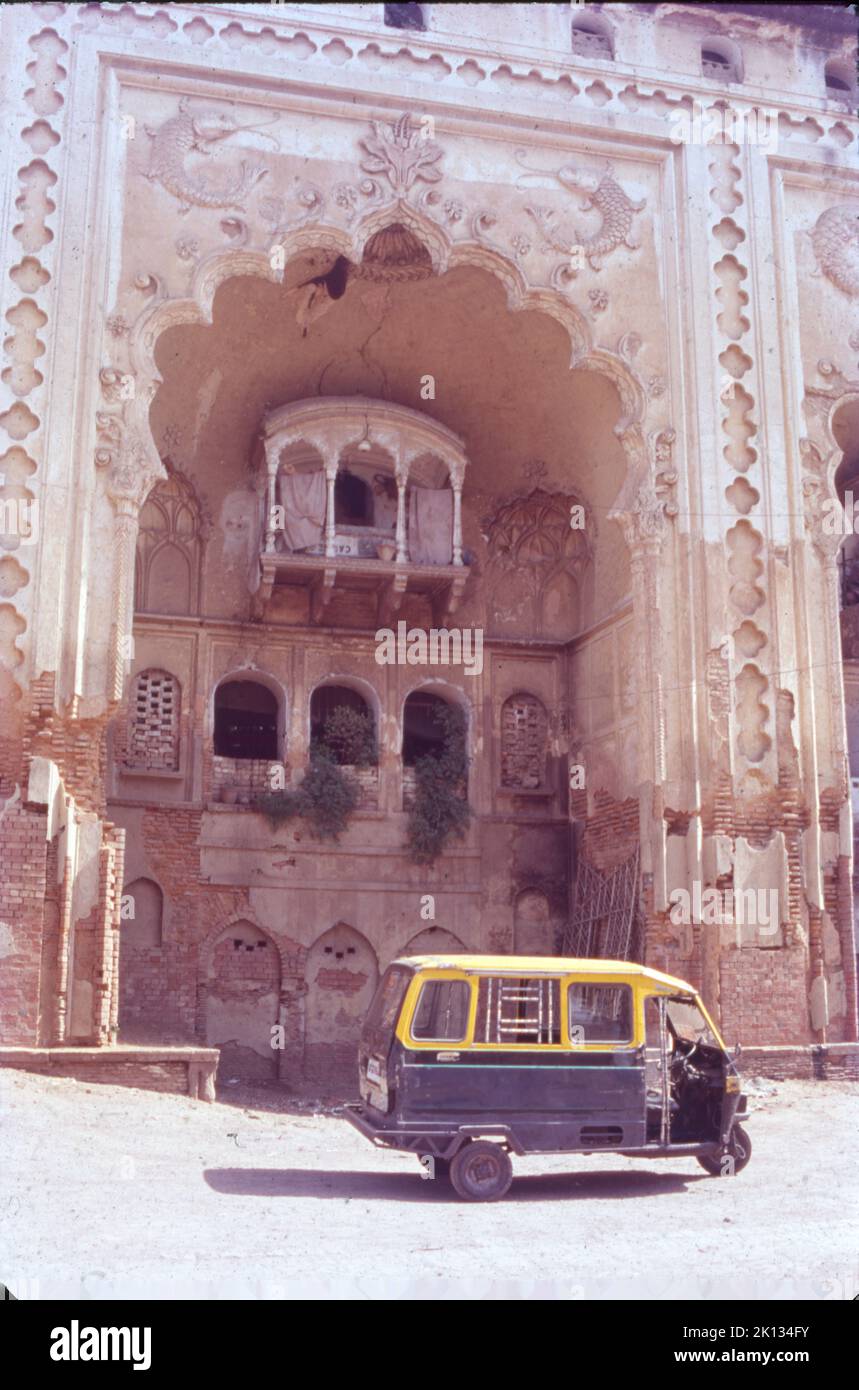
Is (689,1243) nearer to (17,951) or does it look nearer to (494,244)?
(17,951)

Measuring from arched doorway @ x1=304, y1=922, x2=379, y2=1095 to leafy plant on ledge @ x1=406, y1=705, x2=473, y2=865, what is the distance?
1602mm

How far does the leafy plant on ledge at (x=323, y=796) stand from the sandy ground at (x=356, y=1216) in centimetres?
602

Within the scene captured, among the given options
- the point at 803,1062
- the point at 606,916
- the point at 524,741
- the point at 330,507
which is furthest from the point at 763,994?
the point at 330,507

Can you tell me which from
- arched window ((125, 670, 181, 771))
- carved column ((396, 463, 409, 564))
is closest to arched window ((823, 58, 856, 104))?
carved column ((396, 463, 409, 564))

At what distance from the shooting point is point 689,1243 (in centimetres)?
814

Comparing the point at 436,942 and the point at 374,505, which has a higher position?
the point at 374,505

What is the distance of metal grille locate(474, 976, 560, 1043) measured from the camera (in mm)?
9953

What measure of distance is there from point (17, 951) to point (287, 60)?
1147 centimetres

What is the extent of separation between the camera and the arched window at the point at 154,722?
19.0 meters

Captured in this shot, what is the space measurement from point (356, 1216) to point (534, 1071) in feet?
5.84

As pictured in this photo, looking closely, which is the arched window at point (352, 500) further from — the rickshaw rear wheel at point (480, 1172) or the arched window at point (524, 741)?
the rickshaw rear wheel at point (480, 1172)

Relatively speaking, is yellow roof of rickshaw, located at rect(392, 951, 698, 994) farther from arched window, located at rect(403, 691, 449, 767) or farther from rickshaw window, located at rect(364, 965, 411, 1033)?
arched window, located at rect(403, 691, 449, 767)

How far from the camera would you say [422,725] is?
20828mm

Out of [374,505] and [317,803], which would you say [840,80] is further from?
[317,803]
